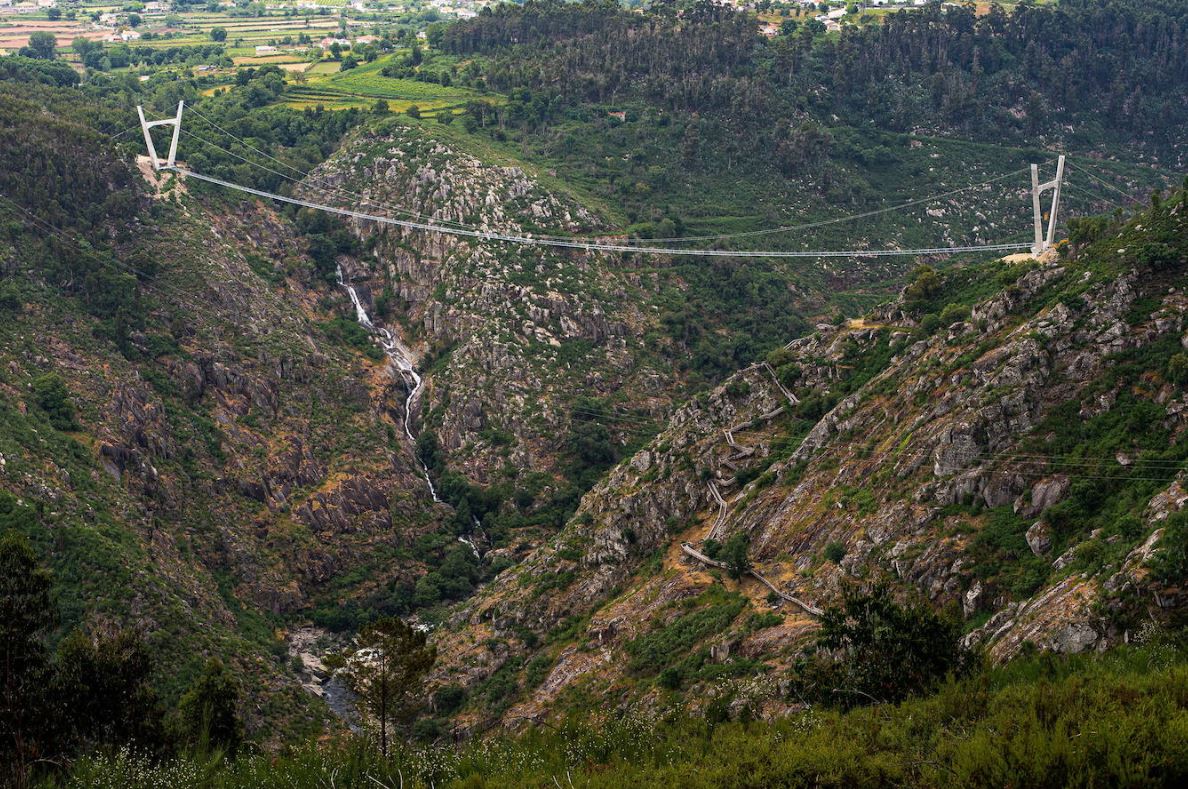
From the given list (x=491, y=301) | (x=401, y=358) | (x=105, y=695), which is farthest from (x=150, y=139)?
(x=105, y=695)

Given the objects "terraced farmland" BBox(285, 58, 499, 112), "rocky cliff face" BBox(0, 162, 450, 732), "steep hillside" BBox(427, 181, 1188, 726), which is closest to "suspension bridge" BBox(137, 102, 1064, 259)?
"rocky cliff face" BBox(0, 162, 450, 732)

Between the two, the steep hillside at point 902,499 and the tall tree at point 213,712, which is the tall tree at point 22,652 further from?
the steep hillside at point 902,499

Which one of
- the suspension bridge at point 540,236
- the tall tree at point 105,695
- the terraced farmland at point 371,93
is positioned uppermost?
the terraced farmland at point 371,93

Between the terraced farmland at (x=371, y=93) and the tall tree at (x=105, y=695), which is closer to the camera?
the tall tree at (x=105, y=695)

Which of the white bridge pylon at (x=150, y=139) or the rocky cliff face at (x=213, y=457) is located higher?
the white bridge pylon at (x=150, y=139)

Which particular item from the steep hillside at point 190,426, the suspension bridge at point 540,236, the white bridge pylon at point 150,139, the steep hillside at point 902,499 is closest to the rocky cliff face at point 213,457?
the steep hillside at point 190,426

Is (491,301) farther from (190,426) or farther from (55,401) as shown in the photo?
(55,401)

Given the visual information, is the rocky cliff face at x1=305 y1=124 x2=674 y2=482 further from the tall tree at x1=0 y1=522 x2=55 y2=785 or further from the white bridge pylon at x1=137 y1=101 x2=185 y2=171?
the tall tree at x1=0 y1=522 x2=55 y2=785
